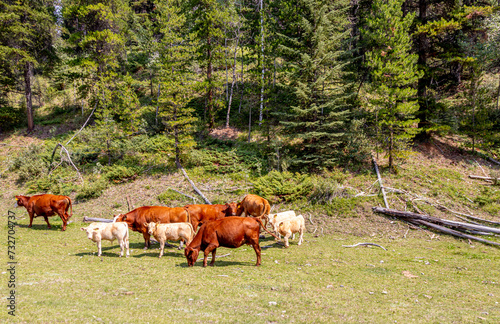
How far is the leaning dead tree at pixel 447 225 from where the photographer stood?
11.8 m

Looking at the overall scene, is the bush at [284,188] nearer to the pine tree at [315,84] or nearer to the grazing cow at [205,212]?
the pine tree at [315,84]

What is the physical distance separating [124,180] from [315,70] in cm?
1593

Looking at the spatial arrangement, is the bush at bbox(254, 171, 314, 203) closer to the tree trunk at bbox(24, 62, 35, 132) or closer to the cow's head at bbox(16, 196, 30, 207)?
the cow's head at bbox(16, 196, 30, 207)

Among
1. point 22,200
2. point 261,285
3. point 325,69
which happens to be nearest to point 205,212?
point 261,285

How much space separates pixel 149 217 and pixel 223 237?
3.89 meters

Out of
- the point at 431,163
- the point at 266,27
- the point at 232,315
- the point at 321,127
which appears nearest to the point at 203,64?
the point at 266,27

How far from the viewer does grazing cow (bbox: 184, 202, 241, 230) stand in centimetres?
1160

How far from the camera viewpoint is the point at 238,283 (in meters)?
7.19

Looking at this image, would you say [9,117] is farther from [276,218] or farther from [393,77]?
[393,77]

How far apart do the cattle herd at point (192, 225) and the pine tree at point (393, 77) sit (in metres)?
10.00

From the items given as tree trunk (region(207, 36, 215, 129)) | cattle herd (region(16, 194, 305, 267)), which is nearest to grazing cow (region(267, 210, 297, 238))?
cattle herd (region(16, 194, 305, 267))

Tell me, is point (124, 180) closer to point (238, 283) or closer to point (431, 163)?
point (238, 283)

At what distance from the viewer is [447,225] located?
12.6m

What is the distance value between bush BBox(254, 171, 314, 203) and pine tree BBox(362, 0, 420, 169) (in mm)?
6158
